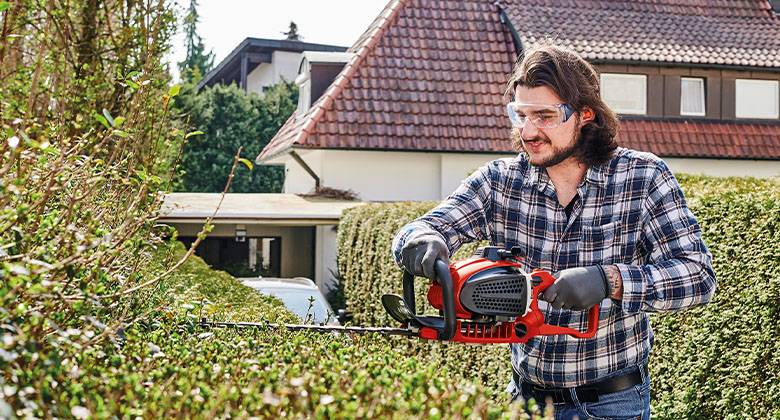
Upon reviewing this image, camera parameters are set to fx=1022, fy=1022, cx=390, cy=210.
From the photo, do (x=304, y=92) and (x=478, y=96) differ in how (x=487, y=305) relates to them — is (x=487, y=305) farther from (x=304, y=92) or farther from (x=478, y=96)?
(x=304, y=92)

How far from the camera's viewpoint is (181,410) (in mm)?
2297

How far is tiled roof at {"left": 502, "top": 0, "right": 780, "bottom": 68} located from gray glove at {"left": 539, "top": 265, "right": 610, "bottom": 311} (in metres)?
17.3

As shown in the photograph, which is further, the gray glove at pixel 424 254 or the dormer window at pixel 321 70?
the dormer window at pixel 321 70

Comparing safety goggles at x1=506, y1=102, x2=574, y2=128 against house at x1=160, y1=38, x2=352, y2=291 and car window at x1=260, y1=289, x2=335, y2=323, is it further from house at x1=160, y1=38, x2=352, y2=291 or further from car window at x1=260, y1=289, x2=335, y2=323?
house at x1=160, y1=38, x2=352, y2=291

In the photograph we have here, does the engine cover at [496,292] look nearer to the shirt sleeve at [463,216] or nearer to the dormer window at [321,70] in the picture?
the shirt sleeve at [463,216]

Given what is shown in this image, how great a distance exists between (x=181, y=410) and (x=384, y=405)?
0.47 metres

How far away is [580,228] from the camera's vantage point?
12.2 ft

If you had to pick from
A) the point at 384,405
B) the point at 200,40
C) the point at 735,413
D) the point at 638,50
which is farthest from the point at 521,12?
the point at 200,40

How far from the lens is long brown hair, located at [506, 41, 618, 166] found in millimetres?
3775

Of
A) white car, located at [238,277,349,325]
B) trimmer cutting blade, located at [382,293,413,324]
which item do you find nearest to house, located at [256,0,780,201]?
white car, located at [238,277,349,325]

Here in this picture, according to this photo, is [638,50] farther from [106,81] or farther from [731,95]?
[106,81]

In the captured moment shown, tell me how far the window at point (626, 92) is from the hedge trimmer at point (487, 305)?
17.7 metres

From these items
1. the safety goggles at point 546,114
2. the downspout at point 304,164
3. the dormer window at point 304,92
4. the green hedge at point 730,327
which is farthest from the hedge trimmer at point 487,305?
the dormer window at point 304,92

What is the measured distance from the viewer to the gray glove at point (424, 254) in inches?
134
